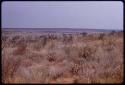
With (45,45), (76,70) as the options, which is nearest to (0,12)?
(76,70)

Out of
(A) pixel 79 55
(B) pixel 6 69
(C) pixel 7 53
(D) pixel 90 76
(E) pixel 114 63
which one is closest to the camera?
(D) pixel 90 76

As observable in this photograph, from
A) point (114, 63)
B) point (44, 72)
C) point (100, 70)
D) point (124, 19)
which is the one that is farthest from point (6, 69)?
point (124, 19)

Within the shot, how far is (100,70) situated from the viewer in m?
4.68

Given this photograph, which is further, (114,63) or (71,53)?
(71,53)

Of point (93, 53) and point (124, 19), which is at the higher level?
point (124, 19)

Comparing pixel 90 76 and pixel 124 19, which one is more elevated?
pixel 124 19

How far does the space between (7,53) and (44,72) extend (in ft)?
6.66

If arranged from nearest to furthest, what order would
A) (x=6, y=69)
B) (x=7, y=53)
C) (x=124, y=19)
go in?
(x=124, y=19) → (x=6, y=69) → (x=7, y=53)

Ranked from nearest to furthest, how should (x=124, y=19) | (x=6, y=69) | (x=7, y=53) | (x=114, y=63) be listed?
(x=124, y=19) < (x=6, y=69) < (x=114, y=63) < (x=7, y=53)

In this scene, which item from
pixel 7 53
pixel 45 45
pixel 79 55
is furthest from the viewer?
pixel 45 45

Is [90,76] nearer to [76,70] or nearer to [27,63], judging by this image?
[76,70]

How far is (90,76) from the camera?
4270 millimetres

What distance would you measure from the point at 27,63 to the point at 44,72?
2.92ft

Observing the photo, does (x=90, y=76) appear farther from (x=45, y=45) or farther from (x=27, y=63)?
(x=45, y=45)
